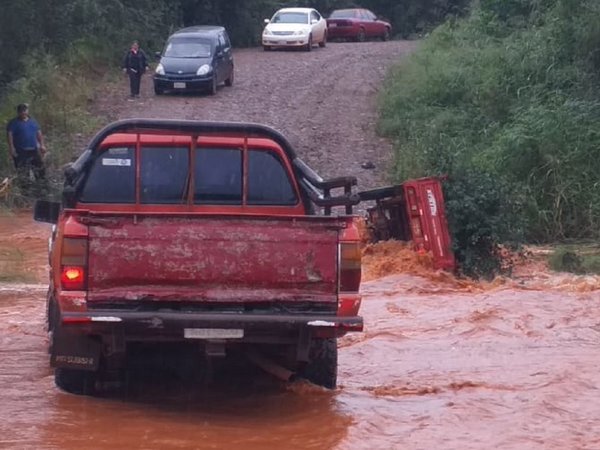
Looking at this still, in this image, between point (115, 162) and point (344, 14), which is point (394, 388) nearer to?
point (115, 162)

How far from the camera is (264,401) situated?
978cm

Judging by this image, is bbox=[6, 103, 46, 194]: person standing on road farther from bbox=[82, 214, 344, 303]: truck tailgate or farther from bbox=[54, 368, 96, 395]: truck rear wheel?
bbox=[82, 214, 344, 303]: truck tailgate

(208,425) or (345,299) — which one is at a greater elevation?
(345,299)

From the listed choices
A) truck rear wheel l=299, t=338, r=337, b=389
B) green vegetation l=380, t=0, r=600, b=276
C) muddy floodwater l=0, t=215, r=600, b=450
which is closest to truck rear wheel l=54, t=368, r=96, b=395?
muddy floodwater l=0, t=215, r=600, b=450

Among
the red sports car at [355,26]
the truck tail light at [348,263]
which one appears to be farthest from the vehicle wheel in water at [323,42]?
the truck tail light at [348,263]

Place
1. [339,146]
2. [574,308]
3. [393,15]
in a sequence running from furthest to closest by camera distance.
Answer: [393,15], [339,146], [574,308]

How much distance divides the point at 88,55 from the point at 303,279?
2609 cm

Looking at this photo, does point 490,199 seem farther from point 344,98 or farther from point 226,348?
point 344,98

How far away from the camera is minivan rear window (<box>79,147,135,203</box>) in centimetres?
992

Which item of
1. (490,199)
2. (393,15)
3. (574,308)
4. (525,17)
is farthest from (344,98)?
(393,15)

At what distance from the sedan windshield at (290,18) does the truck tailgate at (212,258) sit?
105 feet

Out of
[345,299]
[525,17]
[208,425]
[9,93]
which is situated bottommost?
[208,425]

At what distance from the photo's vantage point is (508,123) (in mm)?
25125

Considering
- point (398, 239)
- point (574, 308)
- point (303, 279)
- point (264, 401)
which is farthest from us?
point (398, 239)
